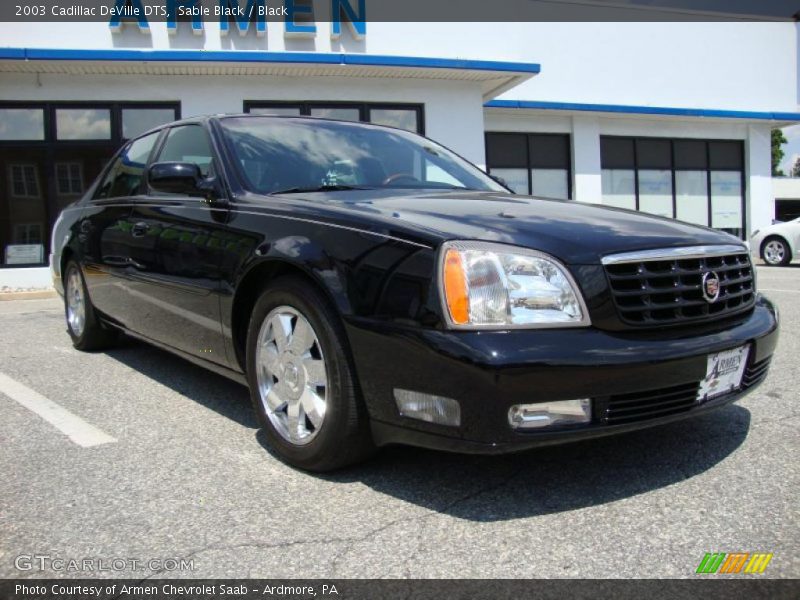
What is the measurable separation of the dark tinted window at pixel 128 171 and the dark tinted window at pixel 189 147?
275 mm

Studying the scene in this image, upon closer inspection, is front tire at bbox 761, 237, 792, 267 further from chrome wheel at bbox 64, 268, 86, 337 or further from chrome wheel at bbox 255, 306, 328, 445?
chrome wheel at bbox 255, 306, 328, 445

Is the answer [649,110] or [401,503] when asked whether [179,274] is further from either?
[649,110]

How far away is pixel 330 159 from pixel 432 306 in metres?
1.53

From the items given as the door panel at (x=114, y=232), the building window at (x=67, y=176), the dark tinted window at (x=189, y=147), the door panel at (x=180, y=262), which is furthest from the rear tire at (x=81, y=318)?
the building window at (x=67, y=176)

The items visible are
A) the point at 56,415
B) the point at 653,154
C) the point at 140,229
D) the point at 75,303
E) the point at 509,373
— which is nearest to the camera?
the point at 509,373

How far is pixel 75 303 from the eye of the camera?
17.6ft

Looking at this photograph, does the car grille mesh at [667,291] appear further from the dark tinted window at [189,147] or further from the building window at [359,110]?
the building window at [359,110]

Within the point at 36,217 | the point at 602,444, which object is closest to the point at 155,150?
the point at 602,444

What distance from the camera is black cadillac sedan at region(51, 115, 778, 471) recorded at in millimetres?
2238

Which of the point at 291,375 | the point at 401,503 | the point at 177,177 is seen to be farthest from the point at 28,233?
the point at 401,503

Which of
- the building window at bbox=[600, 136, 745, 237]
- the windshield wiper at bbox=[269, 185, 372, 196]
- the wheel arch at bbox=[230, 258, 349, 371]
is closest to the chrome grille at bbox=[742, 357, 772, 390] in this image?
the wheel arch at bbox=[230, 258, 349, 371]

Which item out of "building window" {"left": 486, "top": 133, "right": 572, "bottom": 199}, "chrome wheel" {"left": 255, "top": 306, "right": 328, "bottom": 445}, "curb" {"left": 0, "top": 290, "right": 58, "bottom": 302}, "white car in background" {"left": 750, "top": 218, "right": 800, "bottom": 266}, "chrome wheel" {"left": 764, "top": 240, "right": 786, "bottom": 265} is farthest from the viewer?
"building window" {"left": 486, "top": 133, "right": 572, "bottom": 199}

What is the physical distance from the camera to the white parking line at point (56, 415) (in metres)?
3.28

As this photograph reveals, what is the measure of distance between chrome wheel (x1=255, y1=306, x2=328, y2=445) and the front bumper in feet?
0.87
